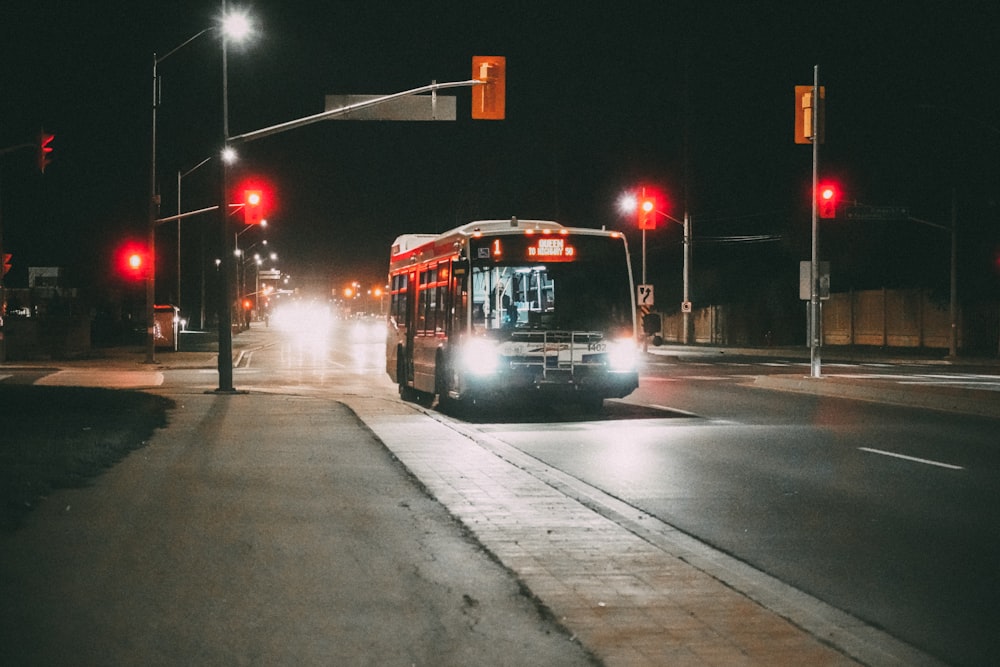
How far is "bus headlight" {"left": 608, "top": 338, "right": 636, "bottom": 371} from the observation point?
2086cm

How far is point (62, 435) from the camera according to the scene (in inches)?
635

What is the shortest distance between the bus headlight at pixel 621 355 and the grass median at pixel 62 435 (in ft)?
23.7

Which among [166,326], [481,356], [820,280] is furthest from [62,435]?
[166,326]

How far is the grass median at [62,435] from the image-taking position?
11.7 metres

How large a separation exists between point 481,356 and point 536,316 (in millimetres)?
1196

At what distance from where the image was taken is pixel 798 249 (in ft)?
232

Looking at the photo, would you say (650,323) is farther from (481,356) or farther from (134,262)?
(134,262)

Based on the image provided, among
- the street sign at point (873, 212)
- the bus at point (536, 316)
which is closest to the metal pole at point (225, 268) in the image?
the bus at point (536, 316)

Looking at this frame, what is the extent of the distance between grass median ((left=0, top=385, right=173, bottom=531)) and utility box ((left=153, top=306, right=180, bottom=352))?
2589 centimetres

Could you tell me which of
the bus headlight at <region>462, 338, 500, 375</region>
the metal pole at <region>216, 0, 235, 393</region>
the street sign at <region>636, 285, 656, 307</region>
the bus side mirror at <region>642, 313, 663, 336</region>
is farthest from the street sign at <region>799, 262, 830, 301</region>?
the street sign at <region>636, 285, 656, 307</region>

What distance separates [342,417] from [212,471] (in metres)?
6.83

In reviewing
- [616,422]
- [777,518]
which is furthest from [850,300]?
[777,518]

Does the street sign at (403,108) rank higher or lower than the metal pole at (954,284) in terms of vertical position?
higher

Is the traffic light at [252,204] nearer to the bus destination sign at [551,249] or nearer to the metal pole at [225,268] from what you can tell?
the metal pole at [225,268]
